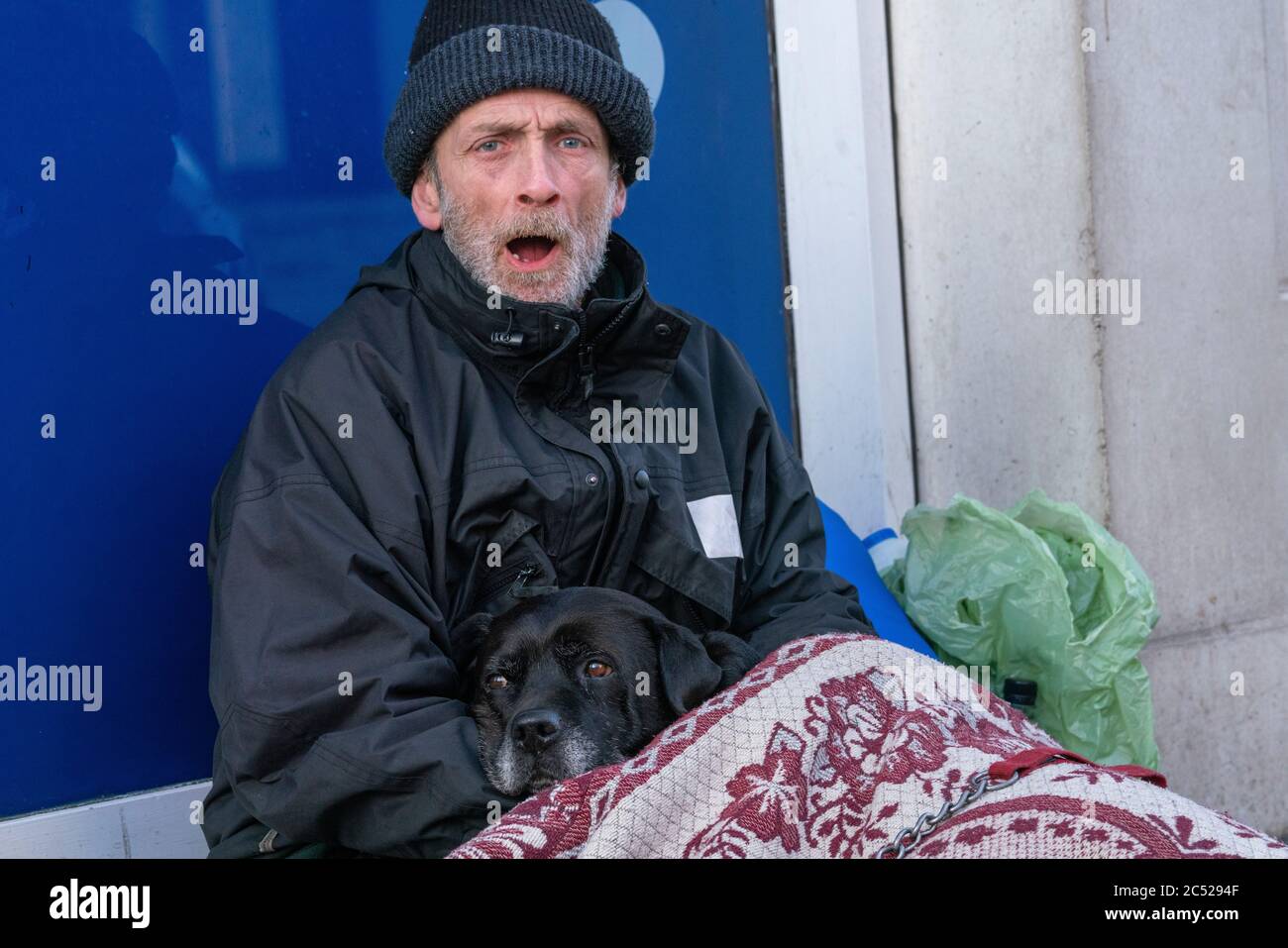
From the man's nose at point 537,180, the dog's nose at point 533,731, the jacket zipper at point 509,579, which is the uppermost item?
the man's nose at point 537,180

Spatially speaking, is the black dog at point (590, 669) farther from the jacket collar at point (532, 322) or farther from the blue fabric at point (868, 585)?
the blue fabric at point (868, 585)

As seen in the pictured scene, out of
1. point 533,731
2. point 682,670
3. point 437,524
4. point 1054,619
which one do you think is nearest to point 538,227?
point 437,524

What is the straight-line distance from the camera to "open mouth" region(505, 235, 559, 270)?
2.89 meters

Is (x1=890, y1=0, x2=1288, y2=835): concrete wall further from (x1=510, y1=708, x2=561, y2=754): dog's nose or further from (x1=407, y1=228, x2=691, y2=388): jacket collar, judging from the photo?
(x1=510, y1=708, x2=561, y2=754): dog's nose

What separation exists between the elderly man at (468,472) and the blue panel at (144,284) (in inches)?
15.2

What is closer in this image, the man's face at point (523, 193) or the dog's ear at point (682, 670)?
the dog's ear at point (682, 670)

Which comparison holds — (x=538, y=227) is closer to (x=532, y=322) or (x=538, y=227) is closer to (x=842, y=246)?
(x=532, y=322)

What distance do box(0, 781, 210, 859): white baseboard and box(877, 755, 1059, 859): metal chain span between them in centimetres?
171

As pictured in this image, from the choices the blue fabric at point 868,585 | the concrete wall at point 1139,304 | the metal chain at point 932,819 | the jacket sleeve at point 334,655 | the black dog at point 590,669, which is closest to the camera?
the metal chain at point 932,819

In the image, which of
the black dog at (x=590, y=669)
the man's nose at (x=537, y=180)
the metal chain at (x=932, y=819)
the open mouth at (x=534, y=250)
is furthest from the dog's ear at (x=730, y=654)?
the man's nose at (x=537, y=180)

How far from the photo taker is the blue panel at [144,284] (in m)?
2.83

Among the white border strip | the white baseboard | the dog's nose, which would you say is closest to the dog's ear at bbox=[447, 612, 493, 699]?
the dog's nose

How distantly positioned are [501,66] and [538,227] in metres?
0.33
